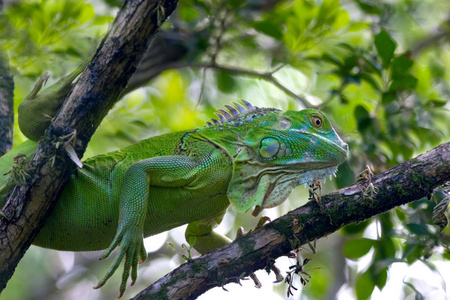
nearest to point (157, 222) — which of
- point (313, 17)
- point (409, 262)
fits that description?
point (409, 262)

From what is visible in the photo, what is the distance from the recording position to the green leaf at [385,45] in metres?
6.27

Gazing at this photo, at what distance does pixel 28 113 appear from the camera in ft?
16.4

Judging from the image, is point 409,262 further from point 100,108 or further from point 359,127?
point 100,108

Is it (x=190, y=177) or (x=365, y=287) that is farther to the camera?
(x=365, y=287)

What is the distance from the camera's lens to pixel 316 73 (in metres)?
7.59

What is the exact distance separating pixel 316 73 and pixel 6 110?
13.8 feet

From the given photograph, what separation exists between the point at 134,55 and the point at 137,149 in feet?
4.20

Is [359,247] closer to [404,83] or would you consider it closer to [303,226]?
[303,226]

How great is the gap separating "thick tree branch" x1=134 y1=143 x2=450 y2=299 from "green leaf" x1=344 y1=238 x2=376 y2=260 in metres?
1.54

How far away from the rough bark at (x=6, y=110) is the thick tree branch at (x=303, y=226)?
289 centimetres

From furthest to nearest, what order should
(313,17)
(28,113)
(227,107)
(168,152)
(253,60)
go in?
(253,60), (313,17), (227,107), (168,152), (28,113)

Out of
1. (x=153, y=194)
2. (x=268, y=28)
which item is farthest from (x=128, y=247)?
(x=268, y=28)

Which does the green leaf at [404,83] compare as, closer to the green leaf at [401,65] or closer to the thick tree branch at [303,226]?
the green leaf at [401,65]

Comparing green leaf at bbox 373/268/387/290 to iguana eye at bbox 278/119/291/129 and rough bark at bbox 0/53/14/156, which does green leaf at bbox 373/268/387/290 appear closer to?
iguana eye at bbox 278/119/291/129
